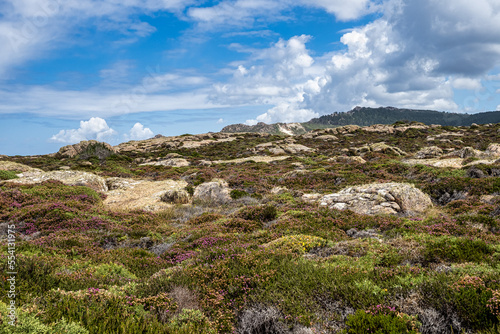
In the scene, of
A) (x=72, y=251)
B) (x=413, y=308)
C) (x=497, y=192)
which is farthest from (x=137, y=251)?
(x=497, y=192)

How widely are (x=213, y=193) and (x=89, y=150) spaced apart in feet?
160

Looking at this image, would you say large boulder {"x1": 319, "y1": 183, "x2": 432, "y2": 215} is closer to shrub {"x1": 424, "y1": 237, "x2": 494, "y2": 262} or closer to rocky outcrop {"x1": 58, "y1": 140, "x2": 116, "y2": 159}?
shrub {"x1": 424, "y1": 237, "x2": 494, "y2": 262}

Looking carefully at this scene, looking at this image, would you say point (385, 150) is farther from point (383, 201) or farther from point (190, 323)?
point (190, 323)

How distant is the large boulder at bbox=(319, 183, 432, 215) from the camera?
1412cm

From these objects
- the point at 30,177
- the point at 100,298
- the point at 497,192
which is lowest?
the point at 497,192

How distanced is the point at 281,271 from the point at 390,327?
2.88m

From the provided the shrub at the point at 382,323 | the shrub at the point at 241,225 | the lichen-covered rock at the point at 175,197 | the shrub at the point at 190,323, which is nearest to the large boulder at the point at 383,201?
the shrub at the point at 241,225

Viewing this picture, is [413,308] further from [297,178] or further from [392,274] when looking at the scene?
[297,178]

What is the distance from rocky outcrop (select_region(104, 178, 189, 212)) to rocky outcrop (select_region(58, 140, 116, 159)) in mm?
35774

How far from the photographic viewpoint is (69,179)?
24.5 metres

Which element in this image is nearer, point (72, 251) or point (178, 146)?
point (72, 251)

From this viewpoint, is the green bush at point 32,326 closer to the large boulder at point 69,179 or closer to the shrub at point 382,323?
the shrub at point 382,323

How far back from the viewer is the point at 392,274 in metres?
5.85

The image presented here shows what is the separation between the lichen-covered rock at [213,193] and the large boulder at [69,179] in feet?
32.4
